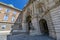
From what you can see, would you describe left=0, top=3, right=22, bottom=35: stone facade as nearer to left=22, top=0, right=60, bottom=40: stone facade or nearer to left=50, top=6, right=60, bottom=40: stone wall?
left=22, top=0, right=60, bottom=40: stone facade

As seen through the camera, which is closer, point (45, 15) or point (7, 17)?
point (45, 15)

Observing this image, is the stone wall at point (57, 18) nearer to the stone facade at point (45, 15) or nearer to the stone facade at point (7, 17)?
the stone facade at point (45, 15)

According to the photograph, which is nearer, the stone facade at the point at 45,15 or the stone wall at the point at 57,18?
the stone wall at the point at 57,18

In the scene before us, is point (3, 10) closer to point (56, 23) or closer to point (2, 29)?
point (2, 29)

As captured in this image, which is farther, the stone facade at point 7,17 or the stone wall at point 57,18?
the stone facade at point 7,17

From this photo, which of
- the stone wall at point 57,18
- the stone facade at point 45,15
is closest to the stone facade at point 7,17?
the stone facade at point 45,15

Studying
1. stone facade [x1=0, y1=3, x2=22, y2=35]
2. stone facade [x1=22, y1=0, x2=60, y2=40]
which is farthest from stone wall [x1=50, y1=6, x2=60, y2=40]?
stone facade [x1=0, y1=3, x2=22, y2=35]

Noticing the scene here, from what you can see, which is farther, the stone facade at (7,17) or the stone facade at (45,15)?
the stone facade at (7,17)

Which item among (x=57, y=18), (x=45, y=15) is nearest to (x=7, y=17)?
(x=45, y=15)

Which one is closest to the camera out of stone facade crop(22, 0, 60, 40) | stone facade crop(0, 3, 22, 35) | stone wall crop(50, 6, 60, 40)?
stone wall crop(50, 6, 60, 40)

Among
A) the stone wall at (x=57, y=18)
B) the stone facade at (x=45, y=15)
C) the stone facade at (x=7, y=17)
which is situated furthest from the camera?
the stone facade at (x=7, y=17)

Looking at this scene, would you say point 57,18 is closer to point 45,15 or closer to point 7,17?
point 45,15

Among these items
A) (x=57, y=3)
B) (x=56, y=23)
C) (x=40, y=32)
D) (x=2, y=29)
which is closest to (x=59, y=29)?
(x=56, y=23)

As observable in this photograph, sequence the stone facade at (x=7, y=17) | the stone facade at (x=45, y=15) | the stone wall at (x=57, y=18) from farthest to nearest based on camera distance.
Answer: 1. the stone facade at (x=7, y=17)
2. the stone facade at (x=45, y=15)
3. the stone wall at (x=57, y=18)
